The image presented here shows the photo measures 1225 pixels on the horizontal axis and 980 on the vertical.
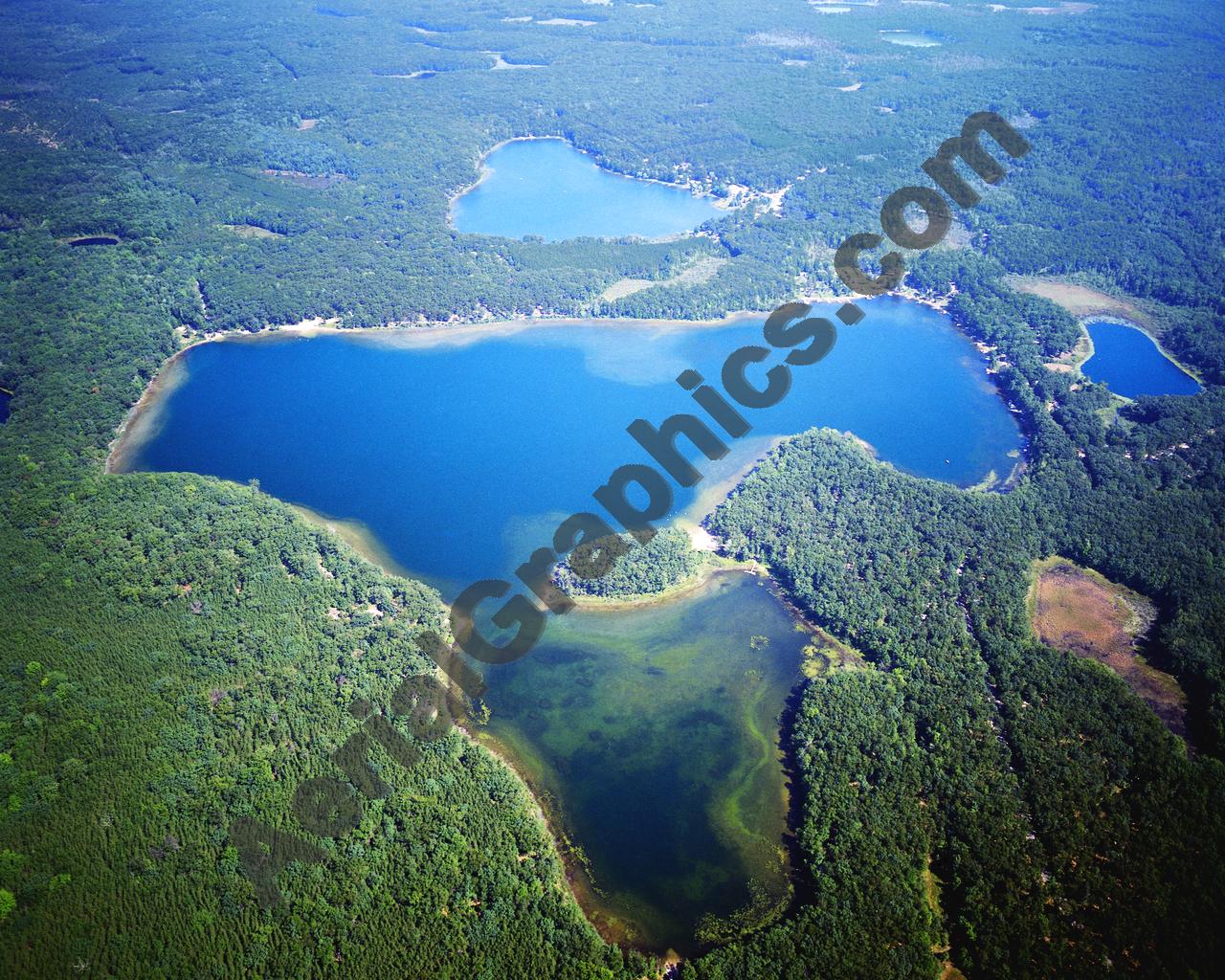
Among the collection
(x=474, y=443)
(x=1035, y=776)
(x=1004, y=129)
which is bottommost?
(x=474, y=443)

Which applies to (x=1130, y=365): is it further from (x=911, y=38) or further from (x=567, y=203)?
(x=911, y=38)

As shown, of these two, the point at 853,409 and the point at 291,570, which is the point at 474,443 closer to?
→ the point at 291,570

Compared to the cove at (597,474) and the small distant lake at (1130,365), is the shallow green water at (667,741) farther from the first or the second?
the small distant lake at (1130,365)

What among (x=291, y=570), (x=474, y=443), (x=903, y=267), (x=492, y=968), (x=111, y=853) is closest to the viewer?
(x=492, y=968)

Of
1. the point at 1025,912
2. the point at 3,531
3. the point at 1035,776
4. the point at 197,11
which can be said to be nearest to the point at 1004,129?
the point at 1035,776

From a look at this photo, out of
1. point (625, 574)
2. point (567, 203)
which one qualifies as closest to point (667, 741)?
point (625, 574)

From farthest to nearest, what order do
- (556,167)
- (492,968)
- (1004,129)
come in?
(556,167), (1004,129), (492,968)

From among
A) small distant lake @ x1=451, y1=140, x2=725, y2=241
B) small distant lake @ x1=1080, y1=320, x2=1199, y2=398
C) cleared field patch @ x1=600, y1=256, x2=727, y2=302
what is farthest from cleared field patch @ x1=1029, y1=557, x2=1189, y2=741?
small distant lake @ x1=451, y1=140, x2=725, y2=241

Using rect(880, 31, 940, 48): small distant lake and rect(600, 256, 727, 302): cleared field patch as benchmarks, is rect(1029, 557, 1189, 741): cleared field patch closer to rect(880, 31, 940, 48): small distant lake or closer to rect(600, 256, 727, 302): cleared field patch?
rect(600, 256, 727, 302): cleared field patch
